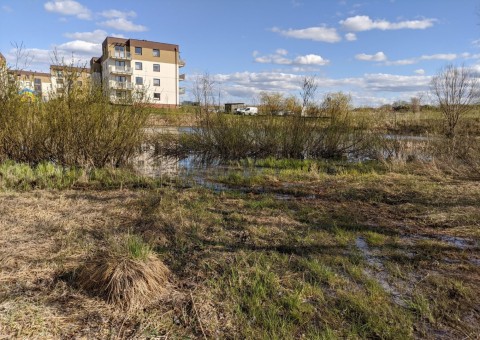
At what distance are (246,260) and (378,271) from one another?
142 cm

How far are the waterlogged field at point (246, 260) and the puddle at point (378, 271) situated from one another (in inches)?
0.9

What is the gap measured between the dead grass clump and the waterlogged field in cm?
3

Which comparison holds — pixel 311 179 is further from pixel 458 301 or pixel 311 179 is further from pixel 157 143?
pixel 157 143

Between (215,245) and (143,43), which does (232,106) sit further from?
(143,43)

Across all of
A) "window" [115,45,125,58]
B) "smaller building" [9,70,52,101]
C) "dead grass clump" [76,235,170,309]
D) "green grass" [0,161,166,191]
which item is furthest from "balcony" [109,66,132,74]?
"dead grass clump" [76,235,170,309]

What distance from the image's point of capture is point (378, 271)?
3727mm

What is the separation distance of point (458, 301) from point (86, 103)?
8.17 meters

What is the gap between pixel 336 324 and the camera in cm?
275

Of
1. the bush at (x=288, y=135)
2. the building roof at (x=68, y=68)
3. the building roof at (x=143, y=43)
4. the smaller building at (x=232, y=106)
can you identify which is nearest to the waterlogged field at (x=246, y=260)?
the building roof at (x=68, y=68)

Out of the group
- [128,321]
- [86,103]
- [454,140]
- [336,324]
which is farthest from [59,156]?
[454,140]

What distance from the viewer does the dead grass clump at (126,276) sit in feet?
9.66

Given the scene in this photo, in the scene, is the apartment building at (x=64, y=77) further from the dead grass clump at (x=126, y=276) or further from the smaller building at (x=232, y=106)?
the smaller building at (x=232, y=106)

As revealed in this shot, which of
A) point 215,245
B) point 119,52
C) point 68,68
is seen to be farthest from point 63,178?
point 119,52

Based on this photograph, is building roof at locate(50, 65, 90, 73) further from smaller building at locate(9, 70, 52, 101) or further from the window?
the window
